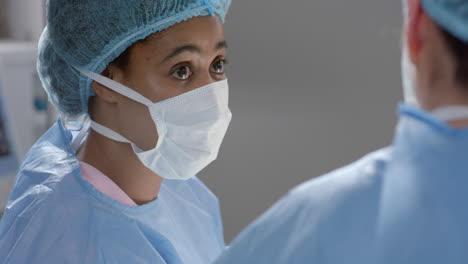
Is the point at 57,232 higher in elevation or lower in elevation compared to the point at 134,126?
lower

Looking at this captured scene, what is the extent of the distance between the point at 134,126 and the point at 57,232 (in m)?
0.26

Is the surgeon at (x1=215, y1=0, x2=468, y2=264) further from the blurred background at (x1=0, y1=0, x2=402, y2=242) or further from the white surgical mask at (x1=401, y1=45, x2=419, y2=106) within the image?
the blurred background at (x1=0, y1=0, x2=402, y2=242)

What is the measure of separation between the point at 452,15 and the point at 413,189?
179 mm

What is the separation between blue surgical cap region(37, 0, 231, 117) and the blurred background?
109 centimetres

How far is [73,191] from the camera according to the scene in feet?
3.72

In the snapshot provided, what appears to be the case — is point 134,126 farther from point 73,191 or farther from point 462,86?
point 462,86

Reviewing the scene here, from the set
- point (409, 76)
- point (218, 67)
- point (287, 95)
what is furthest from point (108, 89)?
point (287, 95)

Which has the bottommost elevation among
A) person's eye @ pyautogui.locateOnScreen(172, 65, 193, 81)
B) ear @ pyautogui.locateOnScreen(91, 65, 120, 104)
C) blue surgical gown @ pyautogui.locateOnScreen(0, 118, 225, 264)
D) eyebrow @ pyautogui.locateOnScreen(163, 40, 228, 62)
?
blue surgical gown @ pyautogui.locateOnScreen(0, 118, 225, 264)

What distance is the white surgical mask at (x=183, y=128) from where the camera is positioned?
1.18m

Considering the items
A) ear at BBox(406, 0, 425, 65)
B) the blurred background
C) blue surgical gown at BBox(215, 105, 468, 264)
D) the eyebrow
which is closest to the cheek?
the eyebrow

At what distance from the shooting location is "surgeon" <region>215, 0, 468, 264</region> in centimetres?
58

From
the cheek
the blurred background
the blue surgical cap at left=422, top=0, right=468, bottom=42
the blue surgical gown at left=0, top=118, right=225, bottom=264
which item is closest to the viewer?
the blue surgical cap at left=422, top=0, right=468, bottom=42

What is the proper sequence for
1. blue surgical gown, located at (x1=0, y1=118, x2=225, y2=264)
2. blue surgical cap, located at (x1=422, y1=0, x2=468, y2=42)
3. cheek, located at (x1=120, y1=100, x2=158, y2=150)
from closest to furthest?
blue surgical cap, located at (x1=422, y1=0, x2=468, y2=42), blue surgical gown, located at (x1=0, y1=118, x2=225, y2=264), cheek, located at (x1=120, y1=100, x2=158, y2=150)

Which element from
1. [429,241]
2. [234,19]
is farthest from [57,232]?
[234,19]
